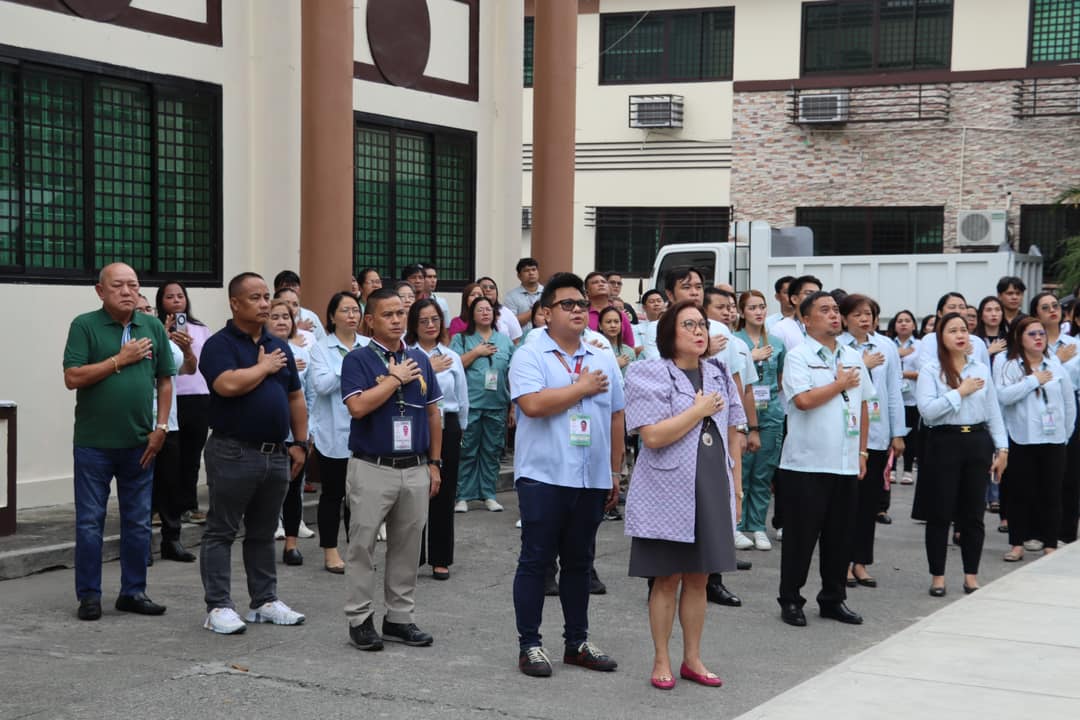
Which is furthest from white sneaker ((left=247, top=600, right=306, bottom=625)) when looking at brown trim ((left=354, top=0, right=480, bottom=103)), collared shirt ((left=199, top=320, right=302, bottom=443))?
brown trim ((left=354, top=0, right=480, bottom=103))

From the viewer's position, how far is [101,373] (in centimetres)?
802

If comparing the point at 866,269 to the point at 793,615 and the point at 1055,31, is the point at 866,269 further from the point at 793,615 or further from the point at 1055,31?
the point at 793,615

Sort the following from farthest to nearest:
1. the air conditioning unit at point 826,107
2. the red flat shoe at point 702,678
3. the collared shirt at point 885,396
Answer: the air conditioning unit at point 826,107, the collared shirt at point 885,396, the red flat shoe at point 702,678

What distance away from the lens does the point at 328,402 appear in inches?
381

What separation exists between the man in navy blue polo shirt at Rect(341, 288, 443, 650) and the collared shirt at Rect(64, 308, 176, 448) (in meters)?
1.42

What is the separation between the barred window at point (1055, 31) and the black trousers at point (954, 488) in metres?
19.4

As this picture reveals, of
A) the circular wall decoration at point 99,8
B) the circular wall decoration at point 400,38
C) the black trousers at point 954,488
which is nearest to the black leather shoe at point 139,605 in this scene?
the black trousers at point 954,488

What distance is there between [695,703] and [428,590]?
2988 mm

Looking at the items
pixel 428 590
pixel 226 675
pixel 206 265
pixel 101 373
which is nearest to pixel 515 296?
pixel 206 265

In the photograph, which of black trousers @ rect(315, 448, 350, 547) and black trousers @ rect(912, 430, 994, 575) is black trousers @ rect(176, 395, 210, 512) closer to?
black trousers @ rect(315, 448, 350, 547)

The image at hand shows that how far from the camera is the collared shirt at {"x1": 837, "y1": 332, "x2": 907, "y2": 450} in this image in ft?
31.1

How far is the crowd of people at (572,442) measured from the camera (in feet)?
22.7

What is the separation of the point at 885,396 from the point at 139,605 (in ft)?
16.6

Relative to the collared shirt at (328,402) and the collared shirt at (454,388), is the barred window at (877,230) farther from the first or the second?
the collared shirt at (328,402)
